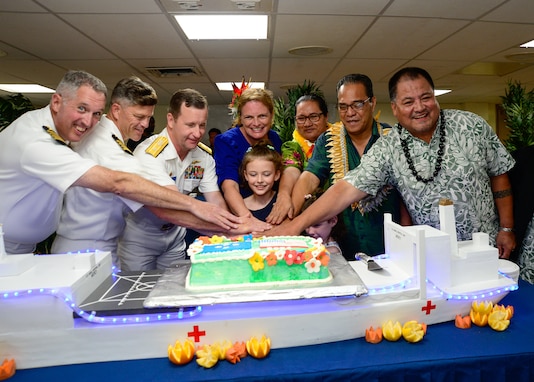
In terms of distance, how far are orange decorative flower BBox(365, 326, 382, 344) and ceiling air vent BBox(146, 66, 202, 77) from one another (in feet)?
19.3

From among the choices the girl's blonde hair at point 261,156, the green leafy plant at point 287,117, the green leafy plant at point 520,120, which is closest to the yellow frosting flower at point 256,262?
the girl's blonde hair at point 261,156

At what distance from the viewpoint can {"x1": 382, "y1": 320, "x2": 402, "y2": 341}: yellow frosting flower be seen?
1.43 meters

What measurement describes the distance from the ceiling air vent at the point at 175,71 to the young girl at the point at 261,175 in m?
4.59

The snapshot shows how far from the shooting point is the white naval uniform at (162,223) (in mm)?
2383

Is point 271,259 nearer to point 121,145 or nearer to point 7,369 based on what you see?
point 7,369

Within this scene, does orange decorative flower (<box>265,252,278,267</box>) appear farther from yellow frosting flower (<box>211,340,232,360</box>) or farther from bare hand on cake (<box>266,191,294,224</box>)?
bare hand on cake (<box>266,191,294,224</box>)

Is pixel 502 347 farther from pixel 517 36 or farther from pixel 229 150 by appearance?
pixel 517 36

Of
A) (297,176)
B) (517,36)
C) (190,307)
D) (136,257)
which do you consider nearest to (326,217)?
(297,176)

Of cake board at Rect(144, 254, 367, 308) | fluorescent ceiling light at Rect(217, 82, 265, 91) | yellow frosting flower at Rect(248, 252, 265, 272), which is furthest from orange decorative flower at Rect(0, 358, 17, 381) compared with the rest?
fluorescent ceiling light at Rect(217, 82, 265, 91)

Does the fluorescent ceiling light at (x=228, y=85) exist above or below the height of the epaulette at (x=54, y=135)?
above

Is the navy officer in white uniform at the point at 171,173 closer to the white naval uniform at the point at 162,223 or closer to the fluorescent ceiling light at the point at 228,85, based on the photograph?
the white naval uniform at the point at 162,223

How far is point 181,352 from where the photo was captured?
1321 millimetres

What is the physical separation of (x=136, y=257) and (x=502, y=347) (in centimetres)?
190

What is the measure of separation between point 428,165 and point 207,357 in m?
1.38
